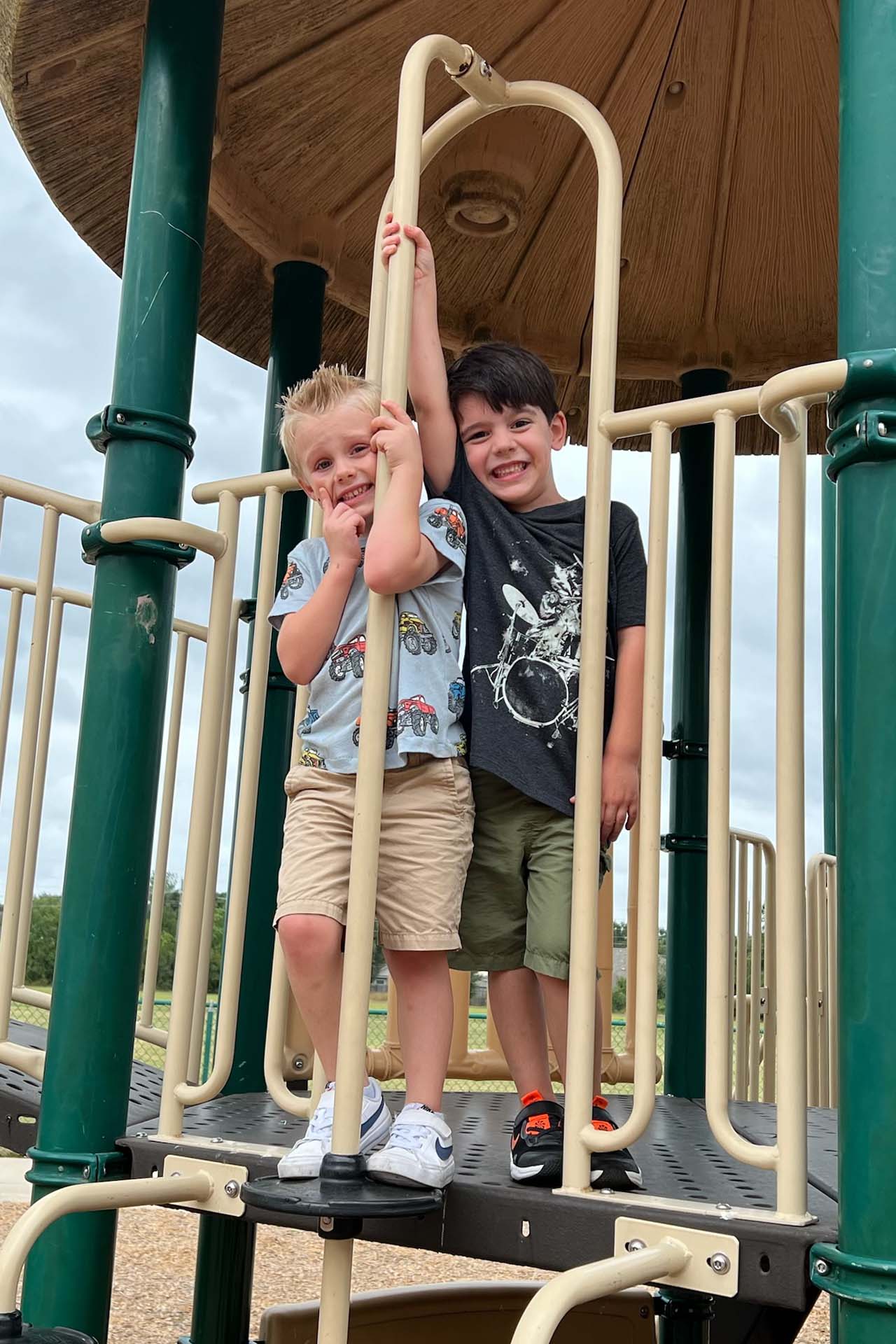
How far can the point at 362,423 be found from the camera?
212 cm

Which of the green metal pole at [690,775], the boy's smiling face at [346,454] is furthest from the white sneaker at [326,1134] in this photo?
the green metal pole at [690,775]

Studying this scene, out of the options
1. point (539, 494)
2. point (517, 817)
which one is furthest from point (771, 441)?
point (517, 817)

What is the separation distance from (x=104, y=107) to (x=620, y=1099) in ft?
10.5

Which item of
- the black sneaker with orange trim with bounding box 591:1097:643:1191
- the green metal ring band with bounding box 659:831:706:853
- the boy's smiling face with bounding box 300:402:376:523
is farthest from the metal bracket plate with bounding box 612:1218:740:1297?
the green metal ring band with bounding box 659:831:706:853

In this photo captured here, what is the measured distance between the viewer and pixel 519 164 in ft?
13.0

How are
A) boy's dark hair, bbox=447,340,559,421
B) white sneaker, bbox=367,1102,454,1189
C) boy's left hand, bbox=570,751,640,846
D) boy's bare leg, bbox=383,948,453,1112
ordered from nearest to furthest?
white sneaker, bbox=367,1102,454,1189
boy's bare leg, bbox=383,948,453,1112
boy's left hand, bbox=570,751,640,846
boy's dark hair, bbox=447,340,559,421

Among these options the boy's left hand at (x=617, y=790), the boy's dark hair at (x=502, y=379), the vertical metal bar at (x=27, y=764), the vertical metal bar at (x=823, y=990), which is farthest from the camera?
the vertical metal bar at (x=823, y=990)

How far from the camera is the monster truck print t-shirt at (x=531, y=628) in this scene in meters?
2.08

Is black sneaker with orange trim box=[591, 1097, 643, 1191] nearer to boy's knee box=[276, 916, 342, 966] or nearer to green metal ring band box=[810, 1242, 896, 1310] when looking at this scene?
green metal ring band box=[810, 1242, 896, 1310]

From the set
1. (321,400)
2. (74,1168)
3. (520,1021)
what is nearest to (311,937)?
(520,1021)

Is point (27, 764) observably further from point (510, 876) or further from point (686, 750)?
point (686, 750)

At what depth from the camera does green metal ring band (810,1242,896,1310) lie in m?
1.44

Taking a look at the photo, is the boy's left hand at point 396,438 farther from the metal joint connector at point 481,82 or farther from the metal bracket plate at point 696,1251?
the metal bracket plate at point 696,1251

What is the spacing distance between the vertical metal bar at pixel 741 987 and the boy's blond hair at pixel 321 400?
252cm
